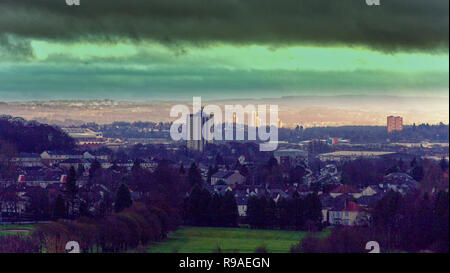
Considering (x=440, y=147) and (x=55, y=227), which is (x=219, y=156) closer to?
(x=440, y=147)

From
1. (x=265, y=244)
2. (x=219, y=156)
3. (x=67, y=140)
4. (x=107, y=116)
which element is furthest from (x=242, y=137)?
(x=265, y=244)

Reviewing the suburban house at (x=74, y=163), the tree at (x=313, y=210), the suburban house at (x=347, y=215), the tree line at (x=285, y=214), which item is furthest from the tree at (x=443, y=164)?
the suburban house at (x=74, y=163)

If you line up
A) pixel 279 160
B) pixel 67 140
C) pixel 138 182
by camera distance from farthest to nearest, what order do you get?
pixel 67 140 < pixel 279 160 < pixel 138 182

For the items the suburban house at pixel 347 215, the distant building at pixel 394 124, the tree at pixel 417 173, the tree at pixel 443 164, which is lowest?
the suburban house at pixel 347 215

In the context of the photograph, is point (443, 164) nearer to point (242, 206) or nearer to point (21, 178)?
point (242, 206)

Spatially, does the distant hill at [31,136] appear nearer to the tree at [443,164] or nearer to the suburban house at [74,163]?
the suburban house at [74,163]

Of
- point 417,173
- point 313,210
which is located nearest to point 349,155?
point 417,173
